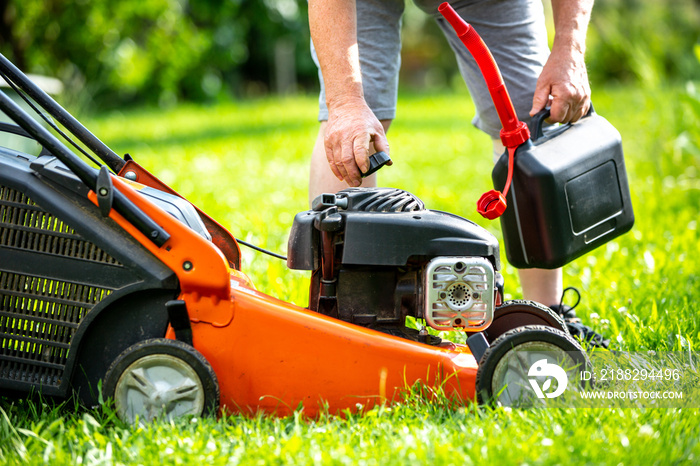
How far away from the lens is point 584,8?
77.9 inches

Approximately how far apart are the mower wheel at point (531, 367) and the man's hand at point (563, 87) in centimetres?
58

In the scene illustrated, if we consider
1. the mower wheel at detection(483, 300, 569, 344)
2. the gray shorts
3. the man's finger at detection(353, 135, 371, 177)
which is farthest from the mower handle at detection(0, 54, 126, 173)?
the mower wheel at detection(483, 300, 569, 344)

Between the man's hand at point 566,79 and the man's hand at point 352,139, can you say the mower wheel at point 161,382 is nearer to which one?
the man's hand at point 352,139

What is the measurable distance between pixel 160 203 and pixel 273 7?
14289 millimetres

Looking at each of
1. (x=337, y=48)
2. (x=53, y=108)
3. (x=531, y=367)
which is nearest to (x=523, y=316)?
(x=531, y=367)

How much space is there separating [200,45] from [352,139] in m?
11.8

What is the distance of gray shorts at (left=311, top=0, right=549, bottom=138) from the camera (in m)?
2.10

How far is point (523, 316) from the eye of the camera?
1.81 m

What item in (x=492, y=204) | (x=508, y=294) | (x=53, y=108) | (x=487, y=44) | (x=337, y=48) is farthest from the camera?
(x=508, y=294)

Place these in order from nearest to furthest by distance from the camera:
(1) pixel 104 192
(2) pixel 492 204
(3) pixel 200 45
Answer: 1. (1) pixel 104 192
2. (2) pixel 492 204
3. (3) pixel 200 45

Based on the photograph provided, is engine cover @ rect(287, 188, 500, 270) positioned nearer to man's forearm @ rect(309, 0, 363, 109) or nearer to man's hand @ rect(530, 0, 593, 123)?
man's forearm @ rect(309, 0, 363, 109)

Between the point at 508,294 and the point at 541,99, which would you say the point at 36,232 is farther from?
the point at 508,294

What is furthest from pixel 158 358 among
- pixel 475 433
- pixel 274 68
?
pixel 274 68

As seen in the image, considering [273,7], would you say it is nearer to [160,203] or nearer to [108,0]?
[108,0]
